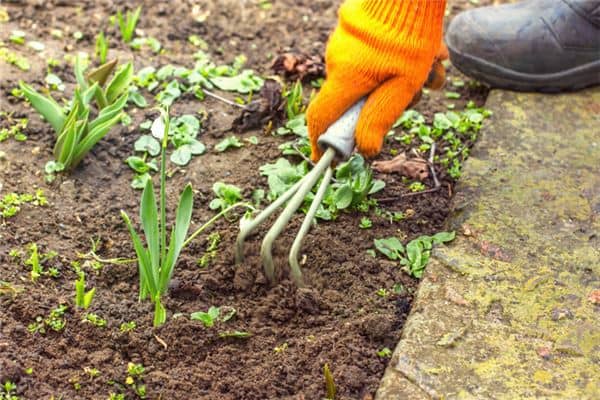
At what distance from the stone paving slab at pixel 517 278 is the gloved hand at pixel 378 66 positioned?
17.4 inches

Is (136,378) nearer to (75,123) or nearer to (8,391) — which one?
(8,391)

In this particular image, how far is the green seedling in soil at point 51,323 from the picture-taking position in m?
2.16

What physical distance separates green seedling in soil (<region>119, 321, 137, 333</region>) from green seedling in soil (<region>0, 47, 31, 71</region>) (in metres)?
1.25

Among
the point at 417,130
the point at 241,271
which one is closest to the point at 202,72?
the point at 417,130

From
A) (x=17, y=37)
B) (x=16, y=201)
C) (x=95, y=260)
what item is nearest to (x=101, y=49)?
(x=17, y=37)

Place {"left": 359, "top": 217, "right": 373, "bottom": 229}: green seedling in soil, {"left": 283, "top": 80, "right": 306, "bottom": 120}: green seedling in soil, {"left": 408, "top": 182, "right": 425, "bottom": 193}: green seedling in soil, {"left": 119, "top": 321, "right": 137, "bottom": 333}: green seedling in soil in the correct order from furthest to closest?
1. {"left": 283, "top": 80, "right": 306, "bottom": 120}: green seedling in soil
2. {"left": 408, "top": 182, "right": 425, "bottom": 193}: green seedling in soil
3. {"left": 359, "top": 217, "right": 373, "bottom": 229}: green seedling in soil
4. {"left": 119, "top": 321, "right": 137, "bottom": 333}: green seedling in soil

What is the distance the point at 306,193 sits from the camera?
2230mm

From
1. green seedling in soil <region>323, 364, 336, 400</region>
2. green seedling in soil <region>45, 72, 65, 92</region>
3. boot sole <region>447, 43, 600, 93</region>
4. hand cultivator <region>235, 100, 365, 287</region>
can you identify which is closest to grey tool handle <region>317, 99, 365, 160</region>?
hand cultivator <region>235, 100, 365, 287</region>

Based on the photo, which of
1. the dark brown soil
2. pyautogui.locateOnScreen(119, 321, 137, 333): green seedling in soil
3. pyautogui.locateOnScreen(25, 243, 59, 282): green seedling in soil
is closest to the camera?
the dark brown soil

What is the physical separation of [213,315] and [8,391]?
1.68 ft

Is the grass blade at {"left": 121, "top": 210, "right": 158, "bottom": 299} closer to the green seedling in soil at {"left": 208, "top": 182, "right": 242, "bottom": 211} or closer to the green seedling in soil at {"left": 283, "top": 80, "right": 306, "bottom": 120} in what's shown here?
the green seedling in soil at {"left": 208, "top": 182, "right": 242, "bottom": 211}

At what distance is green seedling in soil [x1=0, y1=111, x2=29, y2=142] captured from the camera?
9.05 feet

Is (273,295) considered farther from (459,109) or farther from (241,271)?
(459,109)

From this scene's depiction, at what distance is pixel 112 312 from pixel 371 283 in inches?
26.4
